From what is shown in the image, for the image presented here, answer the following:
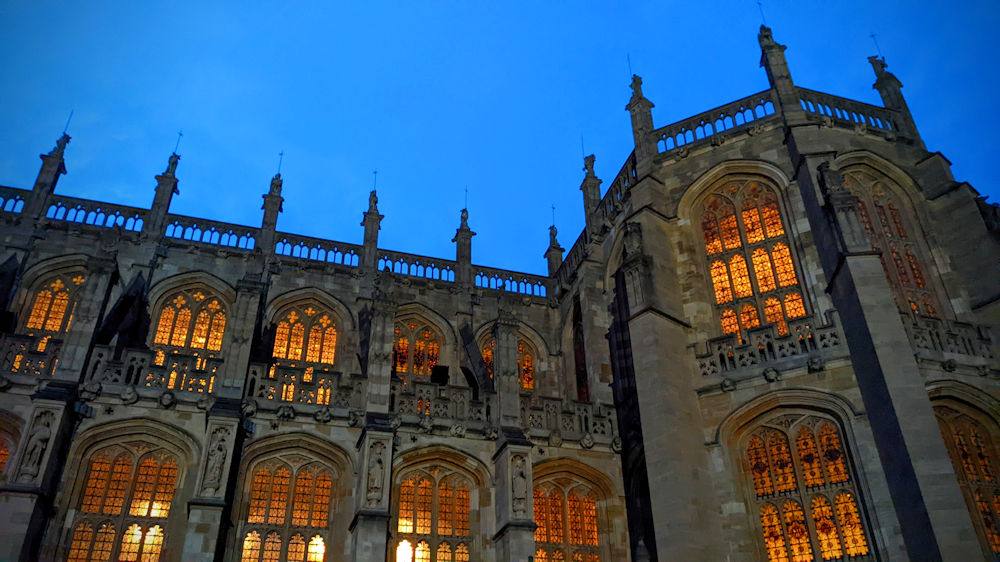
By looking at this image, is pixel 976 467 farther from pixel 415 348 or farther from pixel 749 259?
pixel 415 348

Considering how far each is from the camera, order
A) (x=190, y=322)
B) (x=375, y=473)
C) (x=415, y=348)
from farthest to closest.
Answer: (x=415, y=348)
(x=190, y=322)
(x=375, y=473)

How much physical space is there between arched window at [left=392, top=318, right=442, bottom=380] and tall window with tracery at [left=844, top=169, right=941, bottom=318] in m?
14.5

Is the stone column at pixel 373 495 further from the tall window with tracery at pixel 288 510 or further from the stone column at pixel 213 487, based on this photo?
the stone column at pixel 213 487

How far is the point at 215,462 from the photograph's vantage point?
17.9 metres

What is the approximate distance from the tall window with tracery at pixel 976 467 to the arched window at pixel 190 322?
2100 cm

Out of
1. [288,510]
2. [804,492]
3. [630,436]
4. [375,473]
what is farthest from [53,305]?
[804,492]

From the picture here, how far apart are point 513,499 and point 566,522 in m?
A: 2.66

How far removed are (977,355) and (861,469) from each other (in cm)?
479

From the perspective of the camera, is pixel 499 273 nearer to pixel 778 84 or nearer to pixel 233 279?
pixel 233 279

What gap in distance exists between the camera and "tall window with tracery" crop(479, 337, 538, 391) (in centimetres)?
2714

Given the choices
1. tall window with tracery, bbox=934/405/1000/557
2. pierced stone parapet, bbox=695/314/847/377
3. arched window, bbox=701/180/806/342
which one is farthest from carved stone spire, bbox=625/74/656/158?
tall window with tracery, bbox=934/405/1000/557

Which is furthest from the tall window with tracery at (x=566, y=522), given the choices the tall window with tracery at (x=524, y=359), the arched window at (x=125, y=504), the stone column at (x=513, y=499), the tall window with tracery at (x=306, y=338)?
the arched window at (x=125, y=504)

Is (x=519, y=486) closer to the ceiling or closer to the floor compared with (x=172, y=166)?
closer to the floor

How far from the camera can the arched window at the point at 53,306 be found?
74.5ft
